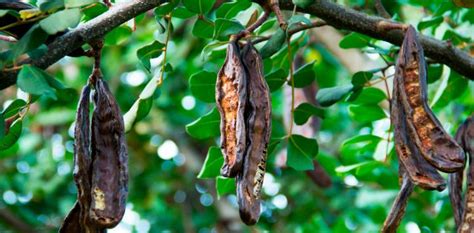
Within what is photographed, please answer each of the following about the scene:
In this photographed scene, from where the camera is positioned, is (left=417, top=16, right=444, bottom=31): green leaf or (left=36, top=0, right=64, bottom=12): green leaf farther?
(left=417, top=16, right=444, bottom=31): green leaf

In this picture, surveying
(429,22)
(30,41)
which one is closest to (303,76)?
(429,22)

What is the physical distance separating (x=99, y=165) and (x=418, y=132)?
372 millimetres

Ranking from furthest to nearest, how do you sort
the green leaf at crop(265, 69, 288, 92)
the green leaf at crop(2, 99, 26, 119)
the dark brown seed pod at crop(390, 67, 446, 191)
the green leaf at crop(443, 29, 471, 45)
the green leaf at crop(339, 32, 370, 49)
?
the green leaf at crop(443, 29, 471, 45), the green leaf at crop(339, 32, 370, 49), the green leaf at crop(265, 69, 288, 92), the green leaf at crop(2, 99, 26, 119), the dark brown seed pod at crop(390, 67, 446, 191)

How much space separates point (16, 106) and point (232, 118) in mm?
303

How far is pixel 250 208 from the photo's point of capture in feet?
3.05

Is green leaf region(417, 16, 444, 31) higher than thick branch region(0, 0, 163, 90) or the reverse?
the reverse

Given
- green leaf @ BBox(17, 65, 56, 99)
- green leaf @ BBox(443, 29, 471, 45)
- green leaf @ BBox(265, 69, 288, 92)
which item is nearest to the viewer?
green leaf @ BBox(17, 65, 56, 99)

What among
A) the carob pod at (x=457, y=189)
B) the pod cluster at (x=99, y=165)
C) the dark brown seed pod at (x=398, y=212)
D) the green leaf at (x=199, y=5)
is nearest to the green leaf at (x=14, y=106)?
the pod cluster at (x=99, y=165)

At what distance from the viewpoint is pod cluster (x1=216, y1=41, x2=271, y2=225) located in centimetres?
95

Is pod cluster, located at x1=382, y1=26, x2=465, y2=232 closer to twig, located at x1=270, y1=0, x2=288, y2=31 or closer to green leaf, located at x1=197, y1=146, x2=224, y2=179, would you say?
twig, located at x1=270, y1=0, x2=288, y2=31

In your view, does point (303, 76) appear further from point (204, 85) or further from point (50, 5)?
point (50, 5)

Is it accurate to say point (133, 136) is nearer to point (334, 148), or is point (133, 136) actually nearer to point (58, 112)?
point (58, 112)

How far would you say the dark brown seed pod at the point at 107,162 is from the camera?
94 centimetres

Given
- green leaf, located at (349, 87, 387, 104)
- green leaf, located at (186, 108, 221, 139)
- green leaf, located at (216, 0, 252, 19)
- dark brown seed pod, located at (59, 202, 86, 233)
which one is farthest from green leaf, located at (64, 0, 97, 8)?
green leaf, located at (349, 87, 387, 104)
